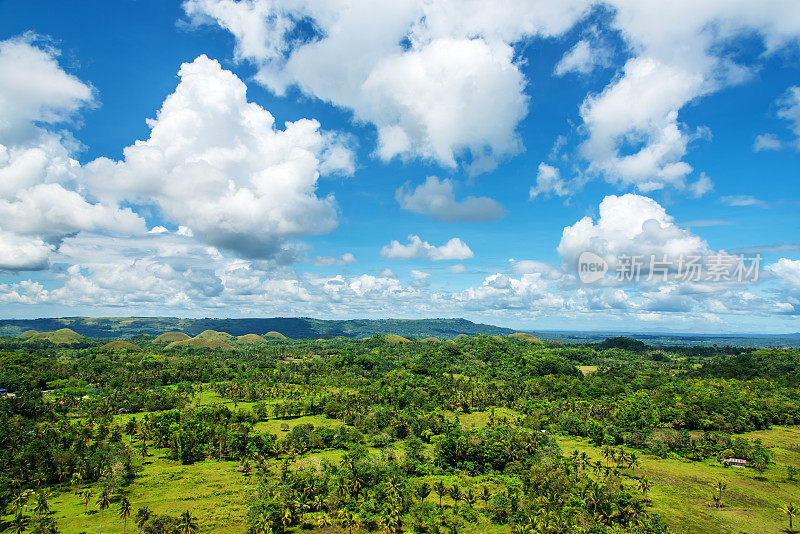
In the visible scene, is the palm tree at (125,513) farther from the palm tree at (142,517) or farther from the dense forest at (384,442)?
the palm tree at (142,517)

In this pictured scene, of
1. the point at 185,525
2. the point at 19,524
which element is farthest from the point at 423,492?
the point at 19,524

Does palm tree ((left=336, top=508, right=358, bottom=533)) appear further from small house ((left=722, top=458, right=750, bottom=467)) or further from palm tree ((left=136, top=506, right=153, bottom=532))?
small house ((left=722, top=458, right=750, bottom=467))

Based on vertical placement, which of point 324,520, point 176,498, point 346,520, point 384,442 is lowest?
point 176,498

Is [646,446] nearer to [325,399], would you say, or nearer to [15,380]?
[325,399]

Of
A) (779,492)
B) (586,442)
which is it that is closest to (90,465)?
(586,442)

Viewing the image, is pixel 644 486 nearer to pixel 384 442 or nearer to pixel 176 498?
pixel 384 442

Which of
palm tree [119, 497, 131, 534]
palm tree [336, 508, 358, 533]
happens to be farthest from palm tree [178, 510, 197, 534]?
palm tree [336, 508, 358, 533]

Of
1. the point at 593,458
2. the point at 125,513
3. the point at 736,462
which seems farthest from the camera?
the point at 593,458
